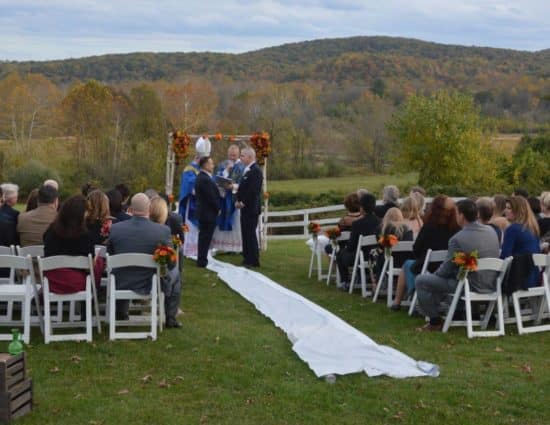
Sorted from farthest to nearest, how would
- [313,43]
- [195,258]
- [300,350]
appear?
1. [313,43]
2. [195,258]
3. [300,350]

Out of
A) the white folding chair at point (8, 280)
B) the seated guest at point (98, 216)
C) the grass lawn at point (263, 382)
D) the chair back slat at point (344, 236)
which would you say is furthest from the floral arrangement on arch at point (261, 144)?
the white folding chair at point (8, 280)

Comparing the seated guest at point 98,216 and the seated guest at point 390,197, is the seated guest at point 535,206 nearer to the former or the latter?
the seated guest at point 390,197

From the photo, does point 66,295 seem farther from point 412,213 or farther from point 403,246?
point 412,213

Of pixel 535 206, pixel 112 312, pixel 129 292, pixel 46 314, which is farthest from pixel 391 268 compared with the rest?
pixel 46 314

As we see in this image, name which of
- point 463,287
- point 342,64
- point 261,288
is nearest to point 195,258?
point 261,288

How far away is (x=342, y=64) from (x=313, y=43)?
1915cm

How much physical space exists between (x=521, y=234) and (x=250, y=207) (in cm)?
617

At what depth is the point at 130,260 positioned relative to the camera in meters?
8.32

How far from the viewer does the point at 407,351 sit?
795 centimetres

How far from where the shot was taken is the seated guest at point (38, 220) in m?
9.45

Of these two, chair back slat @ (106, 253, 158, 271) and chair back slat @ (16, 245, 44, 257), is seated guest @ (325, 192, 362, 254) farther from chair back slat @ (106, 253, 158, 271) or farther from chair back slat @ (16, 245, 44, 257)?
chair back slat @ (16, 245, 44, 257)

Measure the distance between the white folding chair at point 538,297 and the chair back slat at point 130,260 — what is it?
385cm

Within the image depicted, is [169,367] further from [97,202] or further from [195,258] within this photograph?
[195,258]

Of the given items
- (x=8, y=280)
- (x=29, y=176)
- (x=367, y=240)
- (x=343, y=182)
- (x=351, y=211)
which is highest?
(x=351, y=211)
